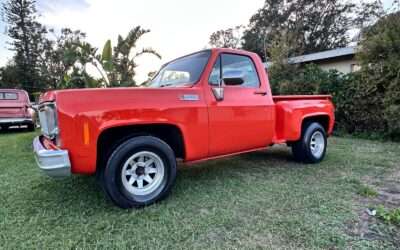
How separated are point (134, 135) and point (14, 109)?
32.9 feet

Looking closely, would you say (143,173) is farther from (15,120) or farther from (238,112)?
(15,120)

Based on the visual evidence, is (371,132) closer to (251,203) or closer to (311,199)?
(311,199)

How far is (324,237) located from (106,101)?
260 cm

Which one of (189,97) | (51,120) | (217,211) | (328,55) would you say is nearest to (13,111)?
(51,120)

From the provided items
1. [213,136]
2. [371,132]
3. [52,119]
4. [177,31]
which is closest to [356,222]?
[213,136]

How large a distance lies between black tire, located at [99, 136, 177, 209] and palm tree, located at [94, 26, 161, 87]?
620cm

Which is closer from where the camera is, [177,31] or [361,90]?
[361,90]

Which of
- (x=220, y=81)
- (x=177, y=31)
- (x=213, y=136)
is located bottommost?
(x=213, y=136)

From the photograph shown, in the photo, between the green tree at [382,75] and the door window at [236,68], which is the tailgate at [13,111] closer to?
the door window at [236,68]

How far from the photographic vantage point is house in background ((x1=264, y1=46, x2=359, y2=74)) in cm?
1154

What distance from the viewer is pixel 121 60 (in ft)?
31.7

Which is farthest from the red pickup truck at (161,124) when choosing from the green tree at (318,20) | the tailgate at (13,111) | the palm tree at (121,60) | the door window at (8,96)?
the green tree at (318,20)

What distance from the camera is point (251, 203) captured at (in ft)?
10.7

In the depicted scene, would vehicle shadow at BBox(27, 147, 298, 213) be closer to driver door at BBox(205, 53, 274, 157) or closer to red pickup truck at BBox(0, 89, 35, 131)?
driver door at BBox(205, 53, 274, 157)
